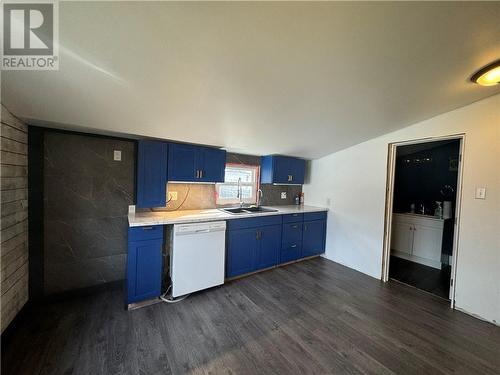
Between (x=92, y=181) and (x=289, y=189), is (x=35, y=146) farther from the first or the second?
(x=289, y=189)

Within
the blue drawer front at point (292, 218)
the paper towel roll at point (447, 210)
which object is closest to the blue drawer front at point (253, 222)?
the blue drawer front at point (292, 218)

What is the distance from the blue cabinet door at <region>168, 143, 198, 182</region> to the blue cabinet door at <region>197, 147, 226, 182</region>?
83 millimetres

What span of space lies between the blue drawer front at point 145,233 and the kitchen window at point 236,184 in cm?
120

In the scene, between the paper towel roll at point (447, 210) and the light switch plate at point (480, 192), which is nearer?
the light switch plate at point (480, 192)

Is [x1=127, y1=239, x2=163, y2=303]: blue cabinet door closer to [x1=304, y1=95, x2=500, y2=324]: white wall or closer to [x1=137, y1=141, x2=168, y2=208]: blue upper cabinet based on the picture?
[x1=137, y1=141, x2=168, y2=208]: blue upper cabinet

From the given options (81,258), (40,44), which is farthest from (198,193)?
(40,44)

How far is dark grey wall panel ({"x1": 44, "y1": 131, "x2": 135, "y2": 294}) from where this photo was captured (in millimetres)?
2141

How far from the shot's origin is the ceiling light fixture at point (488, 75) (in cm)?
161

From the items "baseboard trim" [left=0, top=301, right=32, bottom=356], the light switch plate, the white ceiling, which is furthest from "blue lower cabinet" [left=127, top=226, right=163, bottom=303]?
the light switch plate

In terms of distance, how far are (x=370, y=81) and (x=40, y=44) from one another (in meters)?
2.37

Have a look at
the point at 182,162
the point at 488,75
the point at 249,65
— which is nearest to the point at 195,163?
the point at 182,162

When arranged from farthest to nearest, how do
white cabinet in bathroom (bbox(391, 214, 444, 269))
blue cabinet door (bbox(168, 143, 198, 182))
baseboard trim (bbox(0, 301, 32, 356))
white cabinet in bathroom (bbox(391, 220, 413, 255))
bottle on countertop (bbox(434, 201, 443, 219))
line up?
white cabinet in bathroom (bbox(391, 220, 413, 255)) < bottle on countertop (bbox(434, 201, 443, 219)) < white cabinet in bathroom (bbox(391, 214, 444, 269)) < blue cabinet door (bbox(168, 143, 198, 182)) < baseboard trim (bbox(0, 301, 32, 356))

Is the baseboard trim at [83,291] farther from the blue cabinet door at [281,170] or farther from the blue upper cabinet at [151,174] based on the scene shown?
the blue cabinet door at [281,170]

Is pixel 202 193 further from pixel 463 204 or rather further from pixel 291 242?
pixel 463 204
